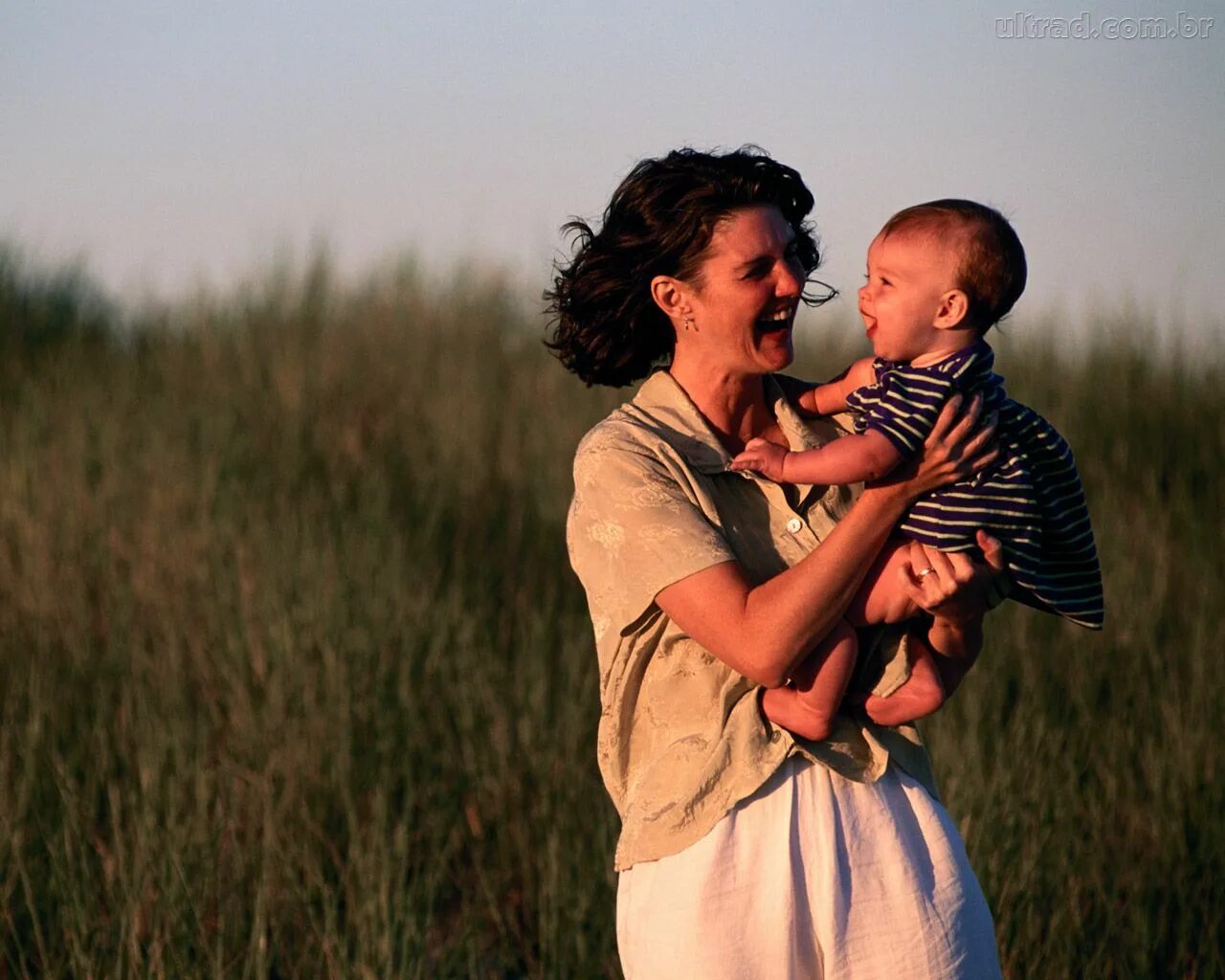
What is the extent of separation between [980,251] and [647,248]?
1.87 feet

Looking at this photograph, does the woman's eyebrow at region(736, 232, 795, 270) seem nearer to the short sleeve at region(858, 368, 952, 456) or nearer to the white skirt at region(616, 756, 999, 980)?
the short sleeve at region(858, 368, 952, 456)

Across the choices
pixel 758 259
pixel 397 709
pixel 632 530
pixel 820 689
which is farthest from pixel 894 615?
pixel 397 709

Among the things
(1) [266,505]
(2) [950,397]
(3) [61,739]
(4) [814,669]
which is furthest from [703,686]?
(1) [266,505]

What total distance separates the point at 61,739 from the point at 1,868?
0.90 metres

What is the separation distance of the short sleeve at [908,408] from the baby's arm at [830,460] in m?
0.02

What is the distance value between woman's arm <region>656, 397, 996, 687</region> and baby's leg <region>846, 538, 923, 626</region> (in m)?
0.06

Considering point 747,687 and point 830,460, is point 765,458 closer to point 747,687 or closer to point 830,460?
point 830,460

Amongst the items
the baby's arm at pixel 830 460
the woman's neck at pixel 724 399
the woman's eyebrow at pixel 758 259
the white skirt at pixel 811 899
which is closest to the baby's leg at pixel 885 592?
the baby's arm at pixel 830 460

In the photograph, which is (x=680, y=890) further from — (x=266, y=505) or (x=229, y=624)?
(x=266, y=505)

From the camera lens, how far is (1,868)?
3619mm

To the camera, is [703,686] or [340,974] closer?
[703,686]

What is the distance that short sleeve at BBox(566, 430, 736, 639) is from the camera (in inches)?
81.6

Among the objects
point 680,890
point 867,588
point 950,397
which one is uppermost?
point 950,397

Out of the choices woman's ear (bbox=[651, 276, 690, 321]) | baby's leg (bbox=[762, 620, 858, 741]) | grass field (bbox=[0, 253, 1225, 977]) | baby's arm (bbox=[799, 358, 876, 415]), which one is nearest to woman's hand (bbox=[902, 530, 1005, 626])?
baby's leg (bbox=[762, 620, 858, 741])
